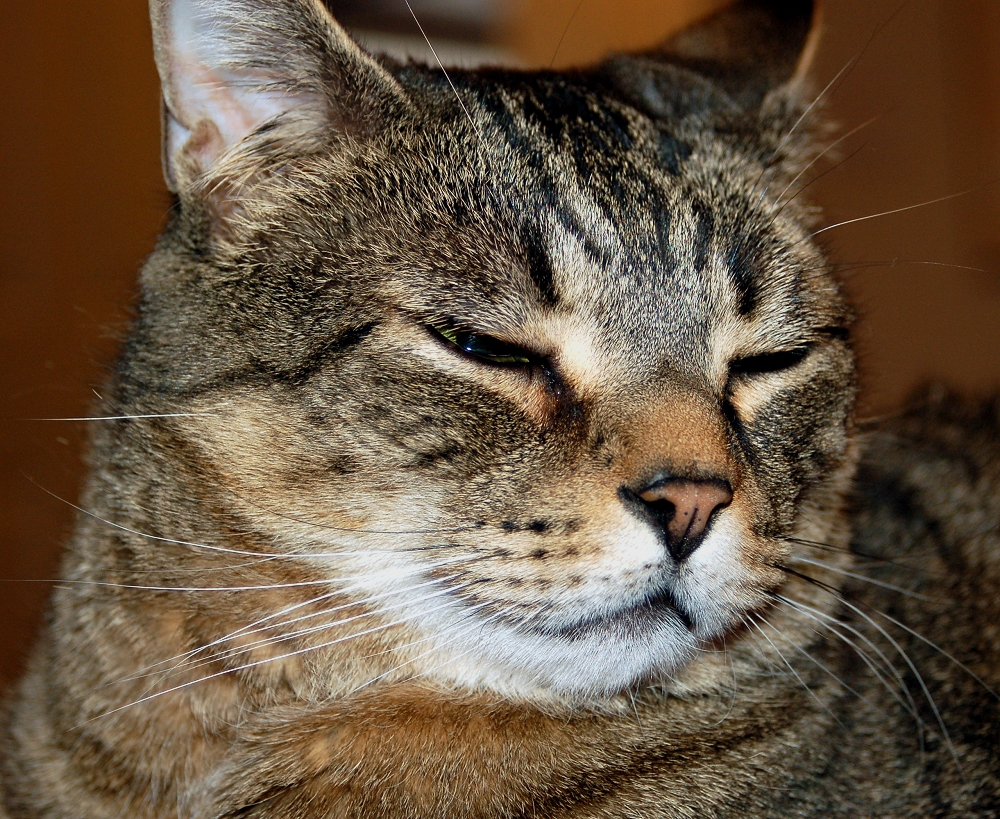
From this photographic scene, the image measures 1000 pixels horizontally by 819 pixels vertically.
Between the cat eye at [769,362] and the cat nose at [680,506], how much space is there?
0.25 m

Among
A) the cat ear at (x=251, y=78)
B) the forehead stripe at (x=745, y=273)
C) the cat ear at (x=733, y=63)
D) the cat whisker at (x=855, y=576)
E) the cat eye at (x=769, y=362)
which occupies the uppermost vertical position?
the cat ear at (x=733, y=63)

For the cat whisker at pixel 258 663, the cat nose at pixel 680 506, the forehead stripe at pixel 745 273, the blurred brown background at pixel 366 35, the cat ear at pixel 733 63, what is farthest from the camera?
the blurred brown background at pixel 366 35

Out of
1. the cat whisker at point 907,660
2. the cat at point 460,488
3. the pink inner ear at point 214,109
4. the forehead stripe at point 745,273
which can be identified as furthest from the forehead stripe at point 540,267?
the cat whisker at point 907,660

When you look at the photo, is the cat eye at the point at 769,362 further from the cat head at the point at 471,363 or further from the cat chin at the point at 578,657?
the cat chin at the point at 578,657

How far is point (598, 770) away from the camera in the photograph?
971 mm

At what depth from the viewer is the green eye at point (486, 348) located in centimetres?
95

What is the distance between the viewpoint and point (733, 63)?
4.86ft

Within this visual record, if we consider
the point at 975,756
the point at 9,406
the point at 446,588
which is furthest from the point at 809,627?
the point at 9,406

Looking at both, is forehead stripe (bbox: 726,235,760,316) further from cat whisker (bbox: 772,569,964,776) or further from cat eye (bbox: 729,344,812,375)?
cat whisker (bbox: 772,569,964,776)

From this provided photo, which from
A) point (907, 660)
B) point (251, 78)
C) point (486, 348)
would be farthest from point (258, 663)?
point (907, 660)

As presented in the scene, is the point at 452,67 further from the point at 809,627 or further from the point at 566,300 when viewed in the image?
the point at 809,627

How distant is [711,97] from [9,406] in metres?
1.62

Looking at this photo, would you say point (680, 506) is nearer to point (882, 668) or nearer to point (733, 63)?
point (882, 668)

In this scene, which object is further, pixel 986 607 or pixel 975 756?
pixel 986 607
